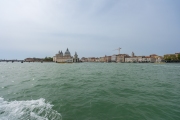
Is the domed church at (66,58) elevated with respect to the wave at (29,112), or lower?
elevated

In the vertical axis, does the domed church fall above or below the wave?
above

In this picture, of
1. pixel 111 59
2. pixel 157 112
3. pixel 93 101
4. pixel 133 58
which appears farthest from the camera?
pixel 111 59

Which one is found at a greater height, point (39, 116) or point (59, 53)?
point (59, 53)

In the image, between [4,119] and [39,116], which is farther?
[39,116]

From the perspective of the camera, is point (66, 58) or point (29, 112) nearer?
point (29, 112)

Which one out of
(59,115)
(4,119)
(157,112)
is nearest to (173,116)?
(157,112)

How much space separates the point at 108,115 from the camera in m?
5.12

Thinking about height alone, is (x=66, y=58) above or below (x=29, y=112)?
above

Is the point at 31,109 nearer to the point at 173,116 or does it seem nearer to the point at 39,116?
the point at 39,116

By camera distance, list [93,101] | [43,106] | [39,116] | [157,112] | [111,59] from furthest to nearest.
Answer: [111,59] → [93,101] → [43,106] → [157,112] → [39,116]

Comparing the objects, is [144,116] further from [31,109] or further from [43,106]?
[31,109]

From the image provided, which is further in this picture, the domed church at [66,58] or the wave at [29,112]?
the domed church at [66,58]

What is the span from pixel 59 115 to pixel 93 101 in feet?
7.19

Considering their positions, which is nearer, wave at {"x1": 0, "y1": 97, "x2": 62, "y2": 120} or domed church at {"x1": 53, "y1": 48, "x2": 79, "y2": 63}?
wave at {"x1": 0, "y1": 97, "x2": 62, "y2": 120}
